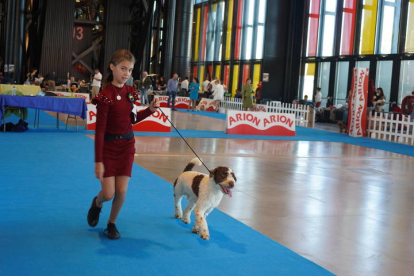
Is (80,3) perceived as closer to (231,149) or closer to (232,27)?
(232,27)

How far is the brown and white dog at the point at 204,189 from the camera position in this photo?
4.30 m

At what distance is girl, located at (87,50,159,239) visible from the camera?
3986 mm

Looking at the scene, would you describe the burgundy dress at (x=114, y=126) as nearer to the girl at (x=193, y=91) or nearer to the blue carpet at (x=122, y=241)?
the blue carpet at (x=122, y=241)

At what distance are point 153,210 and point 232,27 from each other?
31.1 metres

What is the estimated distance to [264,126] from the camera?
15062mm

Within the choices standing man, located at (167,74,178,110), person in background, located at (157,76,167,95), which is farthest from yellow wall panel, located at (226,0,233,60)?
standing man, located at (167,74,178,110)

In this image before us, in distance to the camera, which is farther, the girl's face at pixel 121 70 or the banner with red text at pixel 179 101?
the banner with red text at pixel 179 101

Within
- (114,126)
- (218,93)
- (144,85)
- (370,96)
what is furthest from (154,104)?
(218,93)

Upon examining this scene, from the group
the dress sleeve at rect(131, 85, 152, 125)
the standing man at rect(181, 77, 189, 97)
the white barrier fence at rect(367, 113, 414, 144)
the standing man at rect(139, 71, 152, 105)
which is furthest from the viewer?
the standing man at rect(181, 77, 189, 97)

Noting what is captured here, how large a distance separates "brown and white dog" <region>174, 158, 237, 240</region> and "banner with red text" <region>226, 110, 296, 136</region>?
992cm

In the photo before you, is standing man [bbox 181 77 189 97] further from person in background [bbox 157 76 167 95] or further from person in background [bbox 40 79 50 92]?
person in background [bbox 40 79 50 92]

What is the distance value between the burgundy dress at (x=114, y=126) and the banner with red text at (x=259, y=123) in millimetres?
10565

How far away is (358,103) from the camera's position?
52.3 ft

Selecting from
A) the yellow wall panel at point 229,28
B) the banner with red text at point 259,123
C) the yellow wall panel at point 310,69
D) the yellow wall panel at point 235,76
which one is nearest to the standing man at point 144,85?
the banner with red text at point 259,123
